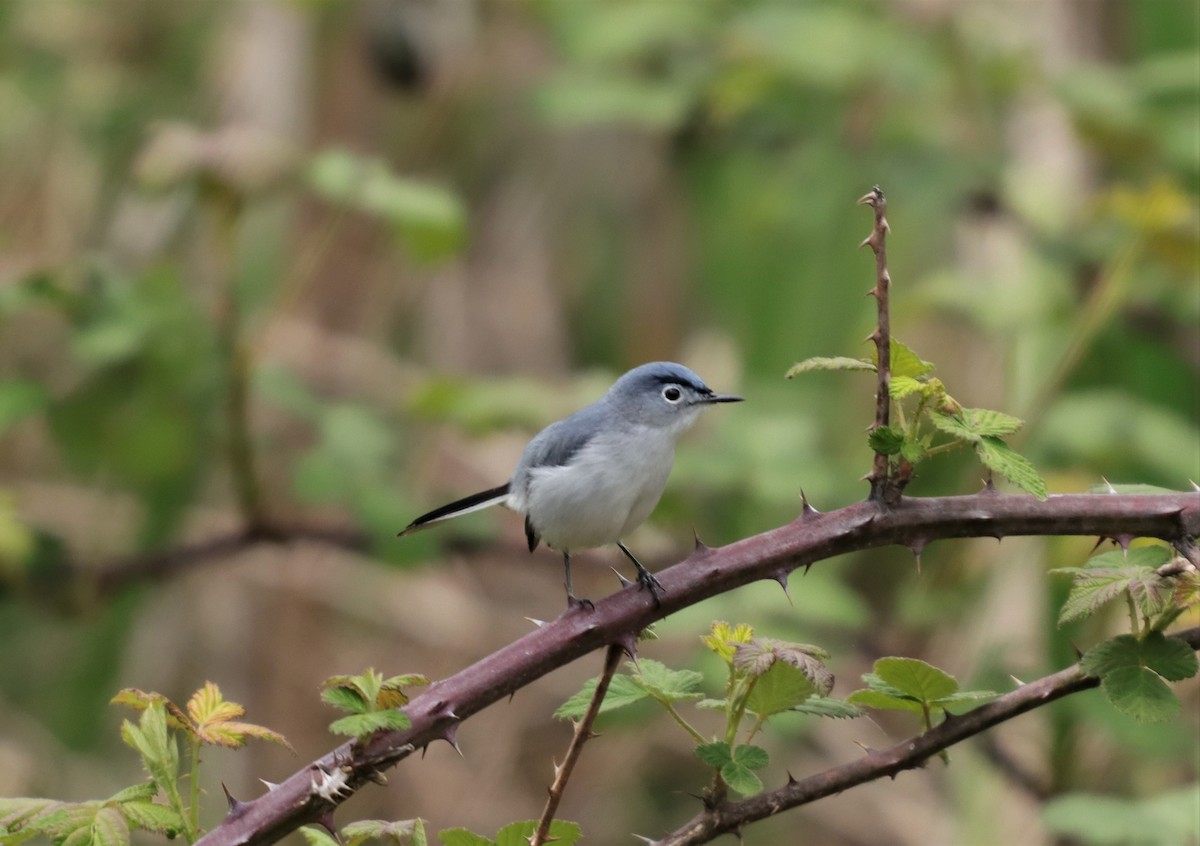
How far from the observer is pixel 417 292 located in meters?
6.93

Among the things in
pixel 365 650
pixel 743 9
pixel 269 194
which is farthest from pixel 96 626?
pixel 743 9

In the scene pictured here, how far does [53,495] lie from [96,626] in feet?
3.12

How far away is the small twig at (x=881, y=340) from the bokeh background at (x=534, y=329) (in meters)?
1.73

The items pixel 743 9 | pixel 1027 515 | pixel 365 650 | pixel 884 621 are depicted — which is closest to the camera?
pixel 1027 515

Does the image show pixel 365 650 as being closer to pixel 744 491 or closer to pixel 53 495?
pixel 53 495

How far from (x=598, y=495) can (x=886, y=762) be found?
114 cm

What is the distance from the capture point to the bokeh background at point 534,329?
386 cm

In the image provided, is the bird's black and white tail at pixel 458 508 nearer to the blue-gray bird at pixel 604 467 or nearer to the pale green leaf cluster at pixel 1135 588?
the blue-gray bird at pixel 604 467

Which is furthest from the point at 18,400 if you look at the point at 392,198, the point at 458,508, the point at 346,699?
the point at 346,699

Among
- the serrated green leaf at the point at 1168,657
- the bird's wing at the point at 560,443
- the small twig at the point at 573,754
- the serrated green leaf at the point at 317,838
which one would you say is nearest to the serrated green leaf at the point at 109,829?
the serrated green leaf at the point at 317,838

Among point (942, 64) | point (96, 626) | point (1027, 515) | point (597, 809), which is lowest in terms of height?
point (597, 809)

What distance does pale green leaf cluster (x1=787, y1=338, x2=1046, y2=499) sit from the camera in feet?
5.15

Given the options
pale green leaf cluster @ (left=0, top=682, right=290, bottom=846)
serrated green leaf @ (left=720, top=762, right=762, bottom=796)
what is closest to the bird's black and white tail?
pale green leaf cluster @ (left=0, top=682, right=290, bottom=846)

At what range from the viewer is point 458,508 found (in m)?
2.77
